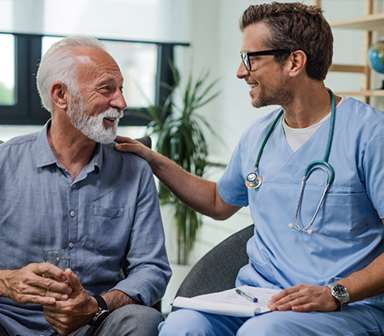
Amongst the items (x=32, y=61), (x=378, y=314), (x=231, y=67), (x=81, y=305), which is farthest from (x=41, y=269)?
(x=231, y=67)

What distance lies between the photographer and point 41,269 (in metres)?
1.27

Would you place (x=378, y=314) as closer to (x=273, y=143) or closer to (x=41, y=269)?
(x=273, y=143)

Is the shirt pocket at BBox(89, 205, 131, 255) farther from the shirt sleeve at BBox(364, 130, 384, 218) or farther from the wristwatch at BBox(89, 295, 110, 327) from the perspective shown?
the shirt sleeve at BBox(364, 130, 384, 218)

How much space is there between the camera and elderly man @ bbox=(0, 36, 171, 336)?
4.87 ft

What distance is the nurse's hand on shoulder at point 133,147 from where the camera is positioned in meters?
1.67

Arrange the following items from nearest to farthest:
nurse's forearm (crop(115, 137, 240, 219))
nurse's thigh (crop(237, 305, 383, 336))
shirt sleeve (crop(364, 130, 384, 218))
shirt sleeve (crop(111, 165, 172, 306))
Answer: nurse's thigh (crop(237, 305, 383, 336))
shirt sleeve (crop(364, 130, 384, 218))
shirt sleeve (crop(111, 165, 172, 306))
nurse's forearm (crop(115, 137, 240, 219))

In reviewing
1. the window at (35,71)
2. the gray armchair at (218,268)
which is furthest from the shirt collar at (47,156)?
the window at (35,71)

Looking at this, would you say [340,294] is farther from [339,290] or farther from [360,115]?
[360,115]

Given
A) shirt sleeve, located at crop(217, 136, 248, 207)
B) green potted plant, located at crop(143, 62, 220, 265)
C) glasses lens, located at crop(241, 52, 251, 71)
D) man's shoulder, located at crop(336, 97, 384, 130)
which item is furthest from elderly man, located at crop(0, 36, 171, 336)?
green potted plant, located at crop(143, 62, 220, 265)

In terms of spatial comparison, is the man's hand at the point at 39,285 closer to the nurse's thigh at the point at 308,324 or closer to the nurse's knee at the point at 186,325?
the nurse's knee at the point at 186,325

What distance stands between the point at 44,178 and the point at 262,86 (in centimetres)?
72

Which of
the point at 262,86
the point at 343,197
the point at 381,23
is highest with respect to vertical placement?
the point at 381,23

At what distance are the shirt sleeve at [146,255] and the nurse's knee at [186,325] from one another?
0.16 m

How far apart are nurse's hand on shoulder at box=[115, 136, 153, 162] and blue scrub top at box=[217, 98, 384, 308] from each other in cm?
42
